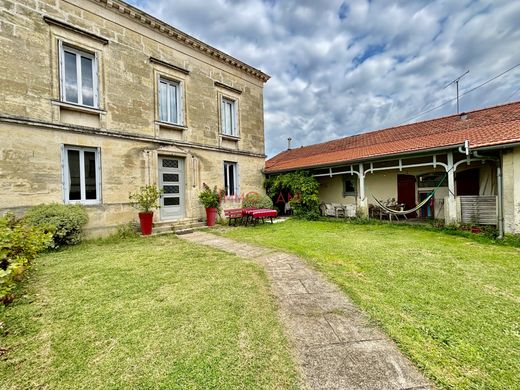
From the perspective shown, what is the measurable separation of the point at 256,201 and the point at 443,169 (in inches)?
321

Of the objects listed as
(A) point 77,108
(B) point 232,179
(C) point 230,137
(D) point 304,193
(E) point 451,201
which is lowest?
(E) point 451,201

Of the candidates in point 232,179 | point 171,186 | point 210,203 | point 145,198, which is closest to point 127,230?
point 145,198

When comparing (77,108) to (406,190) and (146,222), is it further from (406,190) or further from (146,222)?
(406,190)

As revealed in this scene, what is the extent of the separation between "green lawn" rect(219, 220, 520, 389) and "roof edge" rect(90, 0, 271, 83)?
827cm

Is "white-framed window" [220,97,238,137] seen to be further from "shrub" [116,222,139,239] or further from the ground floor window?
the ground floor window

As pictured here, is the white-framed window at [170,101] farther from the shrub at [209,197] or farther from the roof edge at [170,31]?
the shrub at [209,197]

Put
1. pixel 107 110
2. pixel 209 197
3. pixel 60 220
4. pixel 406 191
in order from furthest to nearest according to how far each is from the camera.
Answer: pixel 406 191 → pixel 209 197 → pixel 107 110 → pixel 60 220

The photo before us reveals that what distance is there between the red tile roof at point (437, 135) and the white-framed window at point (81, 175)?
766 cm

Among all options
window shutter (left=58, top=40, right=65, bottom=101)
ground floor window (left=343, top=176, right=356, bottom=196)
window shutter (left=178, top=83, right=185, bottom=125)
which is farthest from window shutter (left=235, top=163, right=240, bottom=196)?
window shutter (left=58, top=40, right=65, bottom=101)

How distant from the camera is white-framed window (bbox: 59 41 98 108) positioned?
21.3ft

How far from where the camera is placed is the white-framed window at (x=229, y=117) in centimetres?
1072

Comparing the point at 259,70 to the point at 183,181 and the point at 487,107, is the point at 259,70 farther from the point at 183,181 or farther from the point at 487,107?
the point at 487,107

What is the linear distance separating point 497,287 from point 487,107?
11700 millimetres

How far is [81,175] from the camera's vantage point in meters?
6.75
